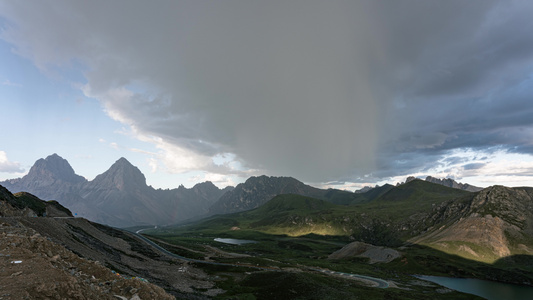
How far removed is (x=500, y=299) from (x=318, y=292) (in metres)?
122

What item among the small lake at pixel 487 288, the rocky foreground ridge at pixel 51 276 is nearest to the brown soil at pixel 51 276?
the rocky foreground ridge at pixel 51 276

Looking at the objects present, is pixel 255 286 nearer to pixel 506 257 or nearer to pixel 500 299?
pixel 500 299

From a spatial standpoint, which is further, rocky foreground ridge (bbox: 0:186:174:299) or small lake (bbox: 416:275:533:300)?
small lake (bbox: 416:275:533:300)

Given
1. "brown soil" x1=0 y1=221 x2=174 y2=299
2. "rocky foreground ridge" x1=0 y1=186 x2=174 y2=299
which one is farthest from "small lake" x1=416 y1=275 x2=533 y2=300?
"brown soil" x1=0 y1=221 x2=174 y2=299

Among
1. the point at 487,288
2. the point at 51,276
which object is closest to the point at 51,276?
the point at 51,276

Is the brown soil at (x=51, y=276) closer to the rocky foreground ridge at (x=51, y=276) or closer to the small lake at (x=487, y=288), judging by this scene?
the rocky foreground ridge at (x=51, y=276)

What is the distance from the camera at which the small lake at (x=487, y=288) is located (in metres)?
135

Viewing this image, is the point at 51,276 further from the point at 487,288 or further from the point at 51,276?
the point at 487,288

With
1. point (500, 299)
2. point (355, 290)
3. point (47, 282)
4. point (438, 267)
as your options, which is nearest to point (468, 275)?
point (438, 267)

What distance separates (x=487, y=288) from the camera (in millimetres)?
148000

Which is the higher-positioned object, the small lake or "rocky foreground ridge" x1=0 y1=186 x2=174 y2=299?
"rocky foreground ridge" x1=0 y1=186 x2=174 y2=299

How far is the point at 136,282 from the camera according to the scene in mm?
39000

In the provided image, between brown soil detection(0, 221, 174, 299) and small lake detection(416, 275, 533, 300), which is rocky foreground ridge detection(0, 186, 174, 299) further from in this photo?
small lake detection(416, 275, 533, 300)

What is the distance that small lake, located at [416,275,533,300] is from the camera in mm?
135075
